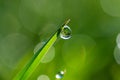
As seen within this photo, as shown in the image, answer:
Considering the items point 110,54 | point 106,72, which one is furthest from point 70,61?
point 110,54

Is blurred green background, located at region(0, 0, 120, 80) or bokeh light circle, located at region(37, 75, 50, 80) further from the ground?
bokeh light circle, located at region(37, 75, 50, 80)

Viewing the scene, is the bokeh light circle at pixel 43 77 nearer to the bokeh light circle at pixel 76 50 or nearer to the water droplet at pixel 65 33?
the bokeh light circle at pixel 76 50

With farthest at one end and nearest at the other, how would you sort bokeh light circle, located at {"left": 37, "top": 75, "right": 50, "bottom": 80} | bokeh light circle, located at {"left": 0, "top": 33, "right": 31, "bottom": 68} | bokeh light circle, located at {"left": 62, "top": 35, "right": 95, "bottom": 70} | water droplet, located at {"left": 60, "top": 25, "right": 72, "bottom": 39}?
bokeh light circle, located at {"left": 0, "top": 33, "right": 31, "bottom": 68}, bokeh light circle, located at {"left": 62, "top": 35, "right": 95, "bottom": 70}, bokeh light circle, located at {"left": 37, "top": 75, "right": 50, "bottom": 80}, water droplet, located at {"left": 60, "top": 25, "right": 72, "bottom": 39}

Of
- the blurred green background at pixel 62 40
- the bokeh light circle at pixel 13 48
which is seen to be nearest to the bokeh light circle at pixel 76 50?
the blurred green background at pixel 62 40

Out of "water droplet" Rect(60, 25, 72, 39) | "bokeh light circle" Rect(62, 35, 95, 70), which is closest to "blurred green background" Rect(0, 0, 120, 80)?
"bokeh light circle" Rect(62, 35, 95, 70)

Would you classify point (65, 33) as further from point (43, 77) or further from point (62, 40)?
point (62, 40)

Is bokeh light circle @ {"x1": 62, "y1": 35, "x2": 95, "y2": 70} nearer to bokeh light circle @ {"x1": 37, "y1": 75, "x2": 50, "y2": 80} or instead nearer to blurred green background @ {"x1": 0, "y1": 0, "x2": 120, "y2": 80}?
blurred green background @ {"x1": 0, "y1": 0, "x2": 120, "y2": 80}

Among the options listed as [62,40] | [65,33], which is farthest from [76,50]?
[65,33]

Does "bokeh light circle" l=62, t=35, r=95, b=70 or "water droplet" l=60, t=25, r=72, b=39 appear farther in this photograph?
"bokeh light circle" l=62, t=35, r=95, b=70

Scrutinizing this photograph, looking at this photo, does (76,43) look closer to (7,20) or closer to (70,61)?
(70,61)
